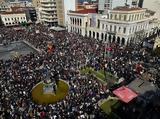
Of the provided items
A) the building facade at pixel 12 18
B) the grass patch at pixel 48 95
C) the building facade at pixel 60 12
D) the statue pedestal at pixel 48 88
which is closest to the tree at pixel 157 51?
the grass patch at pixel 48 95

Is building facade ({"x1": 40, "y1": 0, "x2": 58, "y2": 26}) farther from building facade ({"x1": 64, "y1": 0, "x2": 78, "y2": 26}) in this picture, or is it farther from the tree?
the tree

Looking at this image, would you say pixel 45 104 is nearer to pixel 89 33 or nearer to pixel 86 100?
pixel 86 100

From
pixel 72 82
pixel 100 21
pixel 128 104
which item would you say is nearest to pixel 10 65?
pixel 72 82

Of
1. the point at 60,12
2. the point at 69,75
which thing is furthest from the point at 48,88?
the point at 60,12

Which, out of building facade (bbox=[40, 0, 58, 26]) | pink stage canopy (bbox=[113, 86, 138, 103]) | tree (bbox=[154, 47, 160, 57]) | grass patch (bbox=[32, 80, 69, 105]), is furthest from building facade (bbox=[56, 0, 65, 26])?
pink stage canopy (bbox=[113, 86, 138, 103])

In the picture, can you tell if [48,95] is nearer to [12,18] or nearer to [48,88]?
[48,88]
